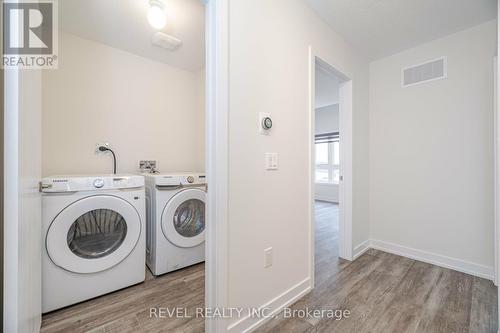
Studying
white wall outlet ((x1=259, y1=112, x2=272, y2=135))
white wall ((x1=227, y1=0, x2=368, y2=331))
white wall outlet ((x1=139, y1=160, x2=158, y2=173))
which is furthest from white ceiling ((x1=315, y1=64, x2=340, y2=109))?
white wall outlet ((x1=139, y1=160, x2=158, y2=173))

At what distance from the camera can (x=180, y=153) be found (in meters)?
2.80

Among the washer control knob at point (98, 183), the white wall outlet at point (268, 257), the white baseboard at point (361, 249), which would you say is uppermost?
the washer control knob at point (98, 183)

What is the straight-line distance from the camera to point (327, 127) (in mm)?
5586

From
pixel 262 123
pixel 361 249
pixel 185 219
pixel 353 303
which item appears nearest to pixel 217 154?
pixel 262 123

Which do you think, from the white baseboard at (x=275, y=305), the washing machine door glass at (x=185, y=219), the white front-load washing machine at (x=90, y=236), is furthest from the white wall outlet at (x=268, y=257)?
the white front-load washing machine at (x=90, y=236)

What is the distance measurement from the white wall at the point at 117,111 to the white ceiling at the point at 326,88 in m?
1.93

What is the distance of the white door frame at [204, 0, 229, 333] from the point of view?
3.65 ft

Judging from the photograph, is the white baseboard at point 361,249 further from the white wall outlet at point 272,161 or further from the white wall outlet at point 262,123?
the white wall outlet at point 262,123

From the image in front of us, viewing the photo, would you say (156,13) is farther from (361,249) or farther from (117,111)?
(361,249)

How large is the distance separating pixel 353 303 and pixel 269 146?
52.8 inches

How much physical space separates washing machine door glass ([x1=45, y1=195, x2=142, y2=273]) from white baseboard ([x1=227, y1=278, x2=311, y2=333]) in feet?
3.52

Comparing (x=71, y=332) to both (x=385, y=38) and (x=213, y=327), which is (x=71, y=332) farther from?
(x=385, y=38)

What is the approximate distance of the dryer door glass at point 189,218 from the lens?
6.51ft

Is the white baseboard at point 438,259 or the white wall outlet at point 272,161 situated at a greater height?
the white wall outlet at point 272,161
